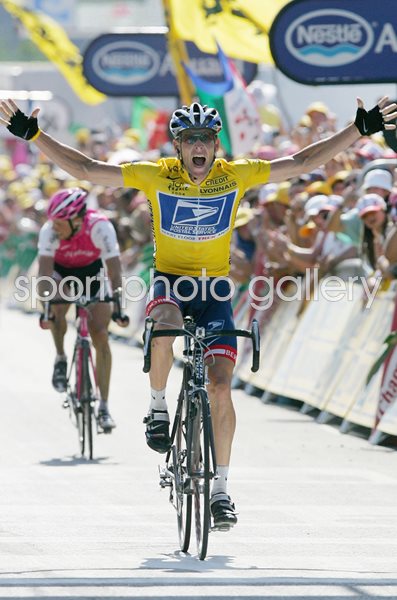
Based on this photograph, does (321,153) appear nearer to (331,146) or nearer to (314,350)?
(331,146)

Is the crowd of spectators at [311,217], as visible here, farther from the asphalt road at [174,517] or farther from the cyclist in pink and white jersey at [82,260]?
the cyclist in pink and white jersey at [82,260]

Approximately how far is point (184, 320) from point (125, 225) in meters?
16.3

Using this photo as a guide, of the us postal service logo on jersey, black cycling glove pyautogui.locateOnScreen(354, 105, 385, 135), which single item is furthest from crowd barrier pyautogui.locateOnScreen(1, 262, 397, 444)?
the us postal service logo on jersey

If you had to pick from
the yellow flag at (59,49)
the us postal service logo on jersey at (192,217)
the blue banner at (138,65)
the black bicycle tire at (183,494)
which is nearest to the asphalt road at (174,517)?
the black bicycle tire at (183,494)

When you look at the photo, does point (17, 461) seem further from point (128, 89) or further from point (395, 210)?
point (128, 89)

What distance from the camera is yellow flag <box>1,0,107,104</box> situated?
118 feet

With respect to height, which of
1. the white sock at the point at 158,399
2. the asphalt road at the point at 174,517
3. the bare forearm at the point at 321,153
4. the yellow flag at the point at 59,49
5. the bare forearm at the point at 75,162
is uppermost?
the yellow flag at the point at 59,49

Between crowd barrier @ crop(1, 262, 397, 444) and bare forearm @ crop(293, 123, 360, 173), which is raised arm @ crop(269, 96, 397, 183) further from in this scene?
crowd barrier @ crop(1, 262, 397, 444)

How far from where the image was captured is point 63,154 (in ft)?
31.8

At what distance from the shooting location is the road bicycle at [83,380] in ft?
45.5

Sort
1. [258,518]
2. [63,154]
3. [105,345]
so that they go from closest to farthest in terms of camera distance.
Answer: [63,154]
[258,518]
[105,345]

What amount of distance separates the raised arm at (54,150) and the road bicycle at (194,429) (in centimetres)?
82

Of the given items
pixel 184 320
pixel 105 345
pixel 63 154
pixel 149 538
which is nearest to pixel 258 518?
pixel 149 538

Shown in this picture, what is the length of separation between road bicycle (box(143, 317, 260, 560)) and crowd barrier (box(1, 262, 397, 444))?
4788mm
